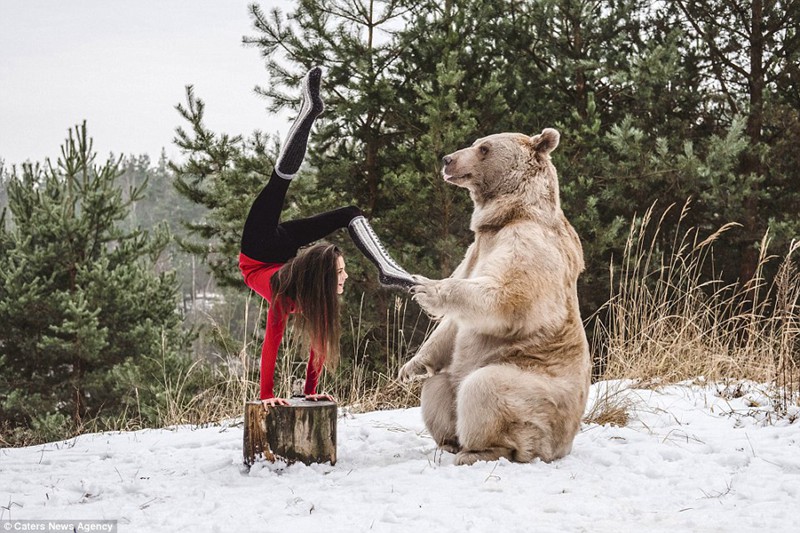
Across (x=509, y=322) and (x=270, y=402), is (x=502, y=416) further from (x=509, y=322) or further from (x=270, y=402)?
(x=270, y=402)

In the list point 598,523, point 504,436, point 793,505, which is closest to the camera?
point 598,523

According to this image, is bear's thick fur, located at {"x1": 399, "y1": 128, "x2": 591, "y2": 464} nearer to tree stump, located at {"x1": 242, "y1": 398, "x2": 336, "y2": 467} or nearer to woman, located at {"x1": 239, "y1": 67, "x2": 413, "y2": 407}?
woman, located at {"x1": 239, "y1": 67, "x2": 413, "y2": 407}

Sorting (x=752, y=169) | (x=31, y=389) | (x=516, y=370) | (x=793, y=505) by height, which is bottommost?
(x=31, y=389)

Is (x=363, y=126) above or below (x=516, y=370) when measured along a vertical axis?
above

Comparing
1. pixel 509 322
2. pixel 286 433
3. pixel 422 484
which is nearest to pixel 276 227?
pixel 286 433

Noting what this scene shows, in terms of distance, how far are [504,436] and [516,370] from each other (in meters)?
0.29

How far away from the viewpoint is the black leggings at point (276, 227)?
3273 mm

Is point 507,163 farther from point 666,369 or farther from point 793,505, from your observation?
point 666,369

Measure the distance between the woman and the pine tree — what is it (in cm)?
939

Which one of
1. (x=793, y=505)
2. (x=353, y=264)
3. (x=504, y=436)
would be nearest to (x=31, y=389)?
(x=353, y=264)

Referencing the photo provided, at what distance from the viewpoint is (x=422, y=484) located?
293 centimetres

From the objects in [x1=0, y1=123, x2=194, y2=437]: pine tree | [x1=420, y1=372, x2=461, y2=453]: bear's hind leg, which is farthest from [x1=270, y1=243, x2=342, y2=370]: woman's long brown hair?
[x1=0, y1=123, x2=194, y2=437]: pine tree

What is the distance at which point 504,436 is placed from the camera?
3154mm

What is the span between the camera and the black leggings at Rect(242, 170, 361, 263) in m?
3.27
